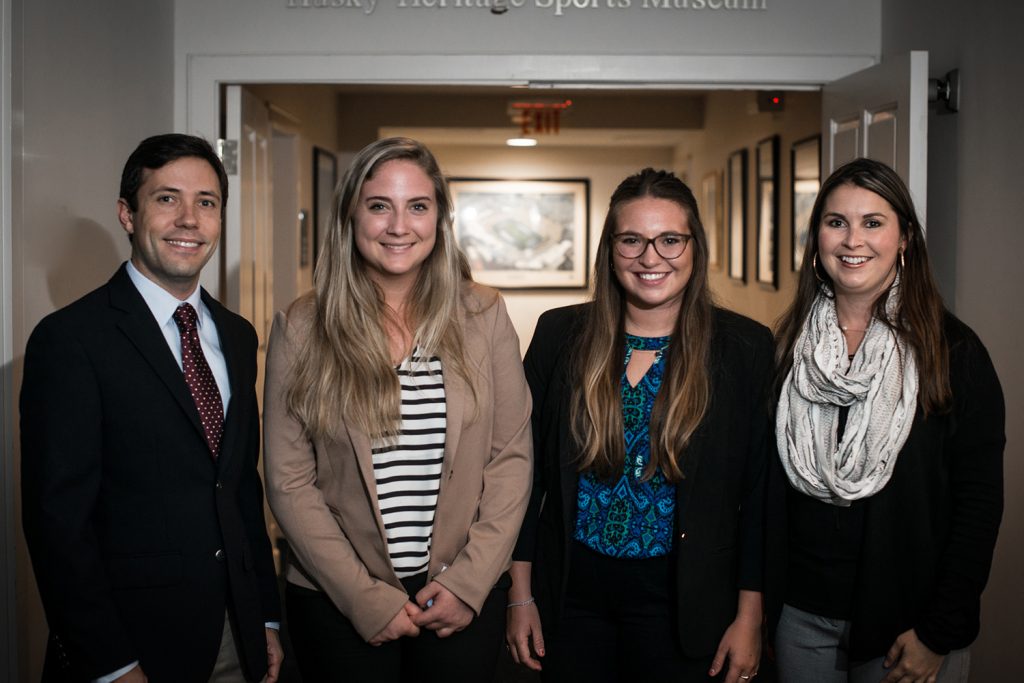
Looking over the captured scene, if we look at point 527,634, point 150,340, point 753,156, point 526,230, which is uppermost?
point 753,156

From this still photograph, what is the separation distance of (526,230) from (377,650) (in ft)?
22.8

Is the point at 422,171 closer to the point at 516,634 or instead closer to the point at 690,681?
the point at 516,634

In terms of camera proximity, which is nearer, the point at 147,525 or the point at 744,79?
the point at 147,525

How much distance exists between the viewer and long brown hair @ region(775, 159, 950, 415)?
6.18 feet

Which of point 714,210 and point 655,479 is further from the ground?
point 714,210

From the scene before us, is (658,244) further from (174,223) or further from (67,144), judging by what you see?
(67,144)

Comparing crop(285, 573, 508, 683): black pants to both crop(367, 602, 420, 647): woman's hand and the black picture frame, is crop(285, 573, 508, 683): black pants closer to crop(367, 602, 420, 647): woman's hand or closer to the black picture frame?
crop(367, 602, 420, 647): woman's hand

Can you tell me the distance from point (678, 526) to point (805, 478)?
269mm

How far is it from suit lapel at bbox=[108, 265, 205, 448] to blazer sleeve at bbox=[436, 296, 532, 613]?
549mm

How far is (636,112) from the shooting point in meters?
7.37

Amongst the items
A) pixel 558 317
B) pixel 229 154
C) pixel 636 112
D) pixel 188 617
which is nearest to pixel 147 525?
pixel 188 617

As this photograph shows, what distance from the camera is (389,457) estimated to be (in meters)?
1.94

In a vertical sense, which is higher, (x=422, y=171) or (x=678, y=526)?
(x=422, y=171)

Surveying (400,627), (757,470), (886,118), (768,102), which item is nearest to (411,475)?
(400,627)
